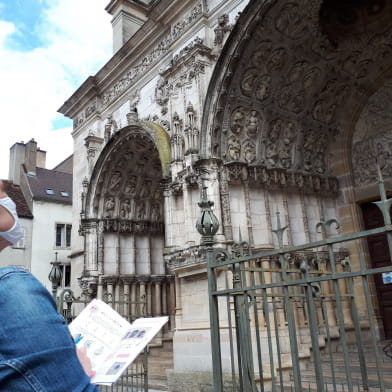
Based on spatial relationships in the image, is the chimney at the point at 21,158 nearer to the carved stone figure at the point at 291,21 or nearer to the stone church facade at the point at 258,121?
the stone church facade at the point at 258,121

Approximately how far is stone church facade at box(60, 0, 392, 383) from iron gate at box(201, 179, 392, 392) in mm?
723

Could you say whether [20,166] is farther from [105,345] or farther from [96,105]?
[105,345]

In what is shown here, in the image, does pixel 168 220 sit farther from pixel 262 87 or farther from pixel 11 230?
pixel 11 230

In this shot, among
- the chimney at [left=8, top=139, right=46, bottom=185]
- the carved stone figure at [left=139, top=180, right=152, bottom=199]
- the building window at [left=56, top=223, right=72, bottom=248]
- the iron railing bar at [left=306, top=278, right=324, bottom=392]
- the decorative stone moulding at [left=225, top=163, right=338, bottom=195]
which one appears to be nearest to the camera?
the iron railing bar at [left=306, top=278, right=324, bottom=392]

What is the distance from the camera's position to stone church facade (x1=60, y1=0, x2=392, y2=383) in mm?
7734

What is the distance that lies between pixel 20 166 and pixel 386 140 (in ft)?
61.8

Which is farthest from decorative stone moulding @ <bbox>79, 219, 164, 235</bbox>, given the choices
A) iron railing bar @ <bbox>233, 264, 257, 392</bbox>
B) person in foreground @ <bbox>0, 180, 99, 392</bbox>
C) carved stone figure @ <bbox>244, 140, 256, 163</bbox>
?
person in foreground @ <bbox>0, 180, 99, 392</bbox>

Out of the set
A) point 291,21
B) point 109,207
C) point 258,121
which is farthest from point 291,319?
point 109,207

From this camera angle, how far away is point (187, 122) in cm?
834

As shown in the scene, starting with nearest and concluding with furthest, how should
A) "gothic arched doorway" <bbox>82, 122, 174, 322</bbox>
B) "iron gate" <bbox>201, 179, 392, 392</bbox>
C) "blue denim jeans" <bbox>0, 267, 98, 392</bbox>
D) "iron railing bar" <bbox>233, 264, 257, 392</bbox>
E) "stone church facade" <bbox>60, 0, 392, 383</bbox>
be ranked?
"blue denim jeans" <bbox>0, 267, 98, 392</bbox>
"iron gate" <bbox>201, 179, 392, 392</bbox>
"iron railing bar" <bbox>233, 264, 257, 392</bbox>
"stone church facade" <bbox>60, 0, 392, 383</bbox>
"gothic arched doorway" <bbox>82, 122, 174, 322</bbox>

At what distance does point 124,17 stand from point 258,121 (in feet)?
26.6

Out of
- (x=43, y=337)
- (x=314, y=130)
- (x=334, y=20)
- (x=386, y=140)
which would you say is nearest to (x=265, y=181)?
(x=314, y=130)

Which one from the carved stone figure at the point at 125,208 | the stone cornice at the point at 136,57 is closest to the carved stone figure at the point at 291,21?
the stone cornice at the point at 136,57

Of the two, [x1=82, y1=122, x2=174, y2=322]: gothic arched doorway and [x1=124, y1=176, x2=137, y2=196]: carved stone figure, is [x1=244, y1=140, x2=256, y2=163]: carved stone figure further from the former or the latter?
[x1=124, y1=176, x2=137, y2=196]: carved stone figure
